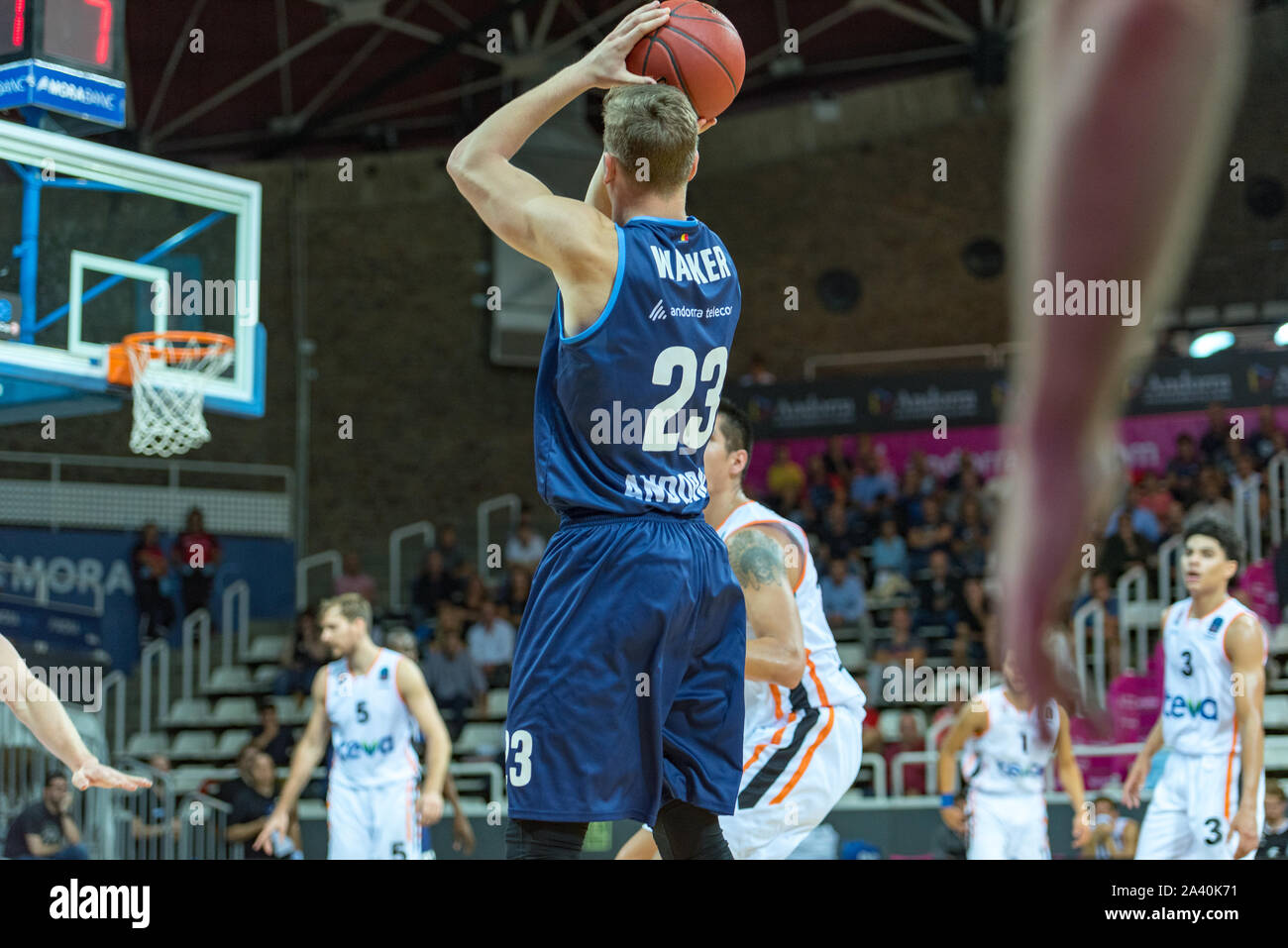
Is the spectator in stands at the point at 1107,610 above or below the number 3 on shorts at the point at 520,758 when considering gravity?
above

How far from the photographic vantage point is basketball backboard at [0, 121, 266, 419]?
767 cm

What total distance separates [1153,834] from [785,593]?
387 cm

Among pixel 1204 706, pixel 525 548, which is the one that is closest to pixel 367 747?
pixel 1204 706

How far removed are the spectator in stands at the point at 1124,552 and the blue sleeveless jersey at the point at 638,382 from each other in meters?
10.5

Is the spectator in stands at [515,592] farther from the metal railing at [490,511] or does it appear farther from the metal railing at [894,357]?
the metal railing at [894,357]

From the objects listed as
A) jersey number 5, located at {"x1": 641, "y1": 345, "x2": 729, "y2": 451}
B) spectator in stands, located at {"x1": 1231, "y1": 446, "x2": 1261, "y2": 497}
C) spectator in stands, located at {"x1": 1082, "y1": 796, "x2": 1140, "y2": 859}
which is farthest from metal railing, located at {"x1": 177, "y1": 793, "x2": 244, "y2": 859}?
spectator in stands, located at {"x1": 1231, "y1": 446, "x2": 1261, "y2": 497}

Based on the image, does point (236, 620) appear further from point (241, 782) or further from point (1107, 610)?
point (1107, 610)

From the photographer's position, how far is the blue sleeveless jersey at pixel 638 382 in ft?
11.8

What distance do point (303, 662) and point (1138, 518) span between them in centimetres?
837

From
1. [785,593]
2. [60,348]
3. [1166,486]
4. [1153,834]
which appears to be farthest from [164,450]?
[785,593]

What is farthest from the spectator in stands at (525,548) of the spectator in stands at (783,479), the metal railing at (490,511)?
the spectator in stands at (783,479)

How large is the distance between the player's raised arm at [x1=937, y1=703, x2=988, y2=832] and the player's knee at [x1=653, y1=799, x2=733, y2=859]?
15.4 feet

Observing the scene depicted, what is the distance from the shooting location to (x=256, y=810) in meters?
11.3
